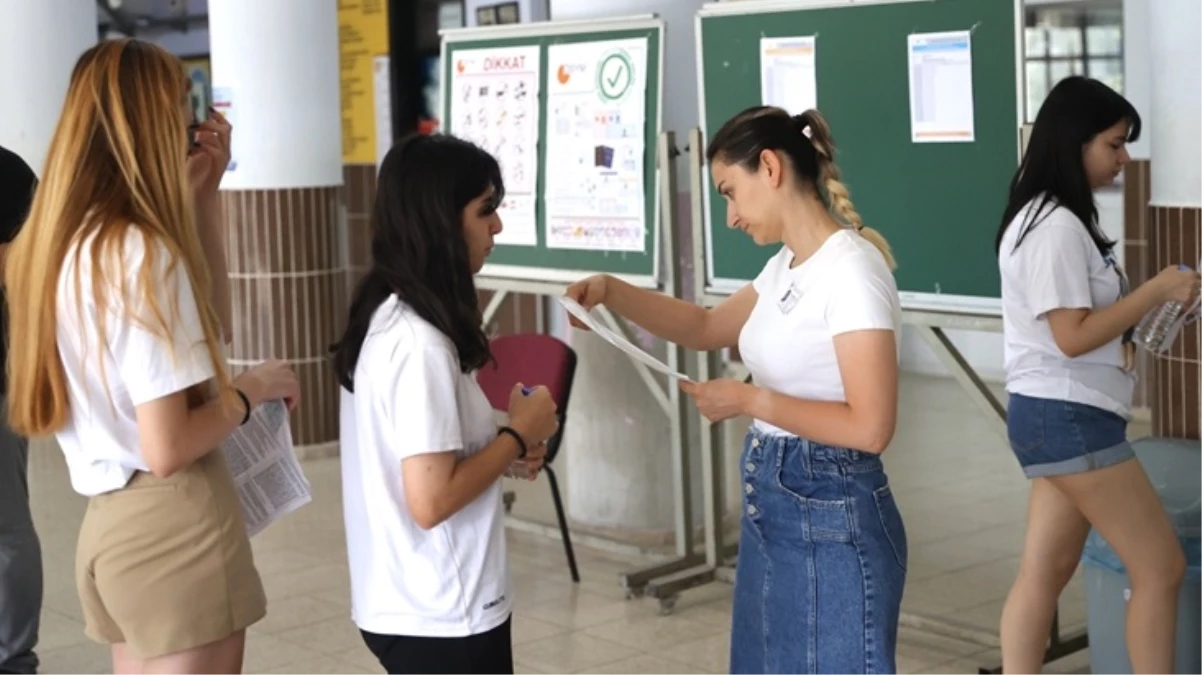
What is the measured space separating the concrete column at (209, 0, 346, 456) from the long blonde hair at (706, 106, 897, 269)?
5.03 m

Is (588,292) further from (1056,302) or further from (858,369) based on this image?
(1056,302)

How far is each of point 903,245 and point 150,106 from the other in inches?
96.1

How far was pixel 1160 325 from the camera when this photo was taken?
134 inches

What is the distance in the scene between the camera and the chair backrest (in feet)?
16.5

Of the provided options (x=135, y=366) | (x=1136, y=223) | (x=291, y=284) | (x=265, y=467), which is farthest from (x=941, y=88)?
(x=291, y=284)

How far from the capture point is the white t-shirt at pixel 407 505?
230 cm

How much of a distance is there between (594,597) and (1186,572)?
80.0 inches

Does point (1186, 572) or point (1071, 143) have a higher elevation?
point (1071, 143)

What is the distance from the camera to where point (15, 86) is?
7734 mm

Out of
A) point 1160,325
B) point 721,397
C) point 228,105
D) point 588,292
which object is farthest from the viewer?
point 228,105

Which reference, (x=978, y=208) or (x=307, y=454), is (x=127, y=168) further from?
(x=307, y=454)

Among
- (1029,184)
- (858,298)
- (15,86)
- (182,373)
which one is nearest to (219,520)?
(182,373)

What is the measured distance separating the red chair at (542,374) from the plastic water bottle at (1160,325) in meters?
2.00

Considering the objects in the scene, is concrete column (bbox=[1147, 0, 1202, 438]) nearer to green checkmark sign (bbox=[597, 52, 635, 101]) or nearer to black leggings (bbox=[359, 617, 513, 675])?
green checkmark sign (bbox=[597, 52, 635, 101])
